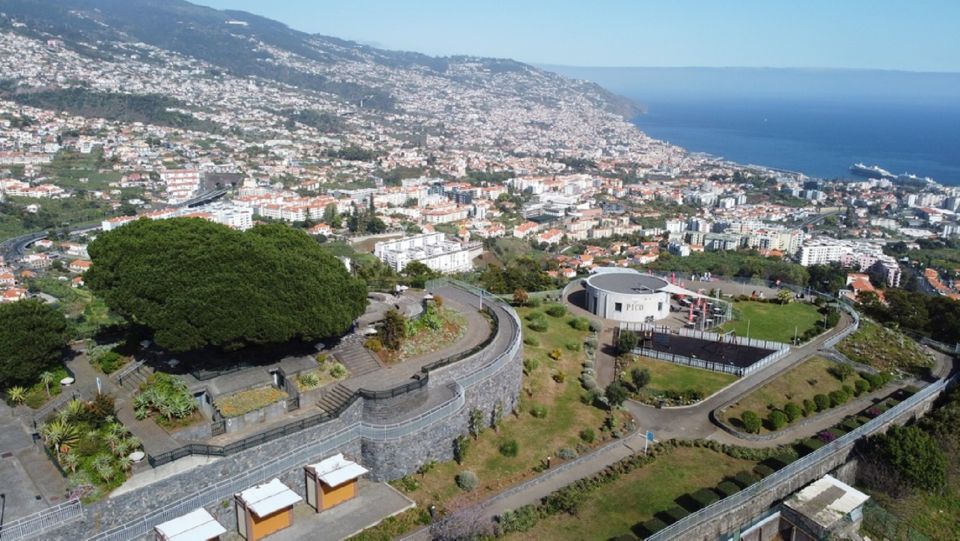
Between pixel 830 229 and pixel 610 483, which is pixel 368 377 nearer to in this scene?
pixel 610 483

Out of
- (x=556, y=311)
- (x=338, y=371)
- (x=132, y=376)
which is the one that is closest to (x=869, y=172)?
(x=556, y=311)

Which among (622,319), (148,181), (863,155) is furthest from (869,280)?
(863,155)

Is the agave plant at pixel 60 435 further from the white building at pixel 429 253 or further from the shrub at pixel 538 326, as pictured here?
the white building at pixel 429 253

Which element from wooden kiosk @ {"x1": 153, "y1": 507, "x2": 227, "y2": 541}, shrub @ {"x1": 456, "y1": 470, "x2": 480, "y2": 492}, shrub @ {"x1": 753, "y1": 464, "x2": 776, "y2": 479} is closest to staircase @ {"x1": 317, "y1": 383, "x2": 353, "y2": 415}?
shrub @ {"x1": 456, "y1": 470, "x2": 480, "y2": 492}

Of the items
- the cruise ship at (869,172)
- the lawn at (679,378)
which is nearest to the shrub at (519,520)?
the lawn at (679,378)

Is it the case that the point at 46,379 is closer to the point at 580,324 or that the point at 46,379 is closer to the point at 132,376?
the point at 132,376

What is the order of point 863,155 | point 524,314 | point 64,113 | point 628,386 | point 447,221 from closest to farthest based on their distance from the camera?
point 628,386, point 524,314, point 447,221, point 64,113, point 863,155
